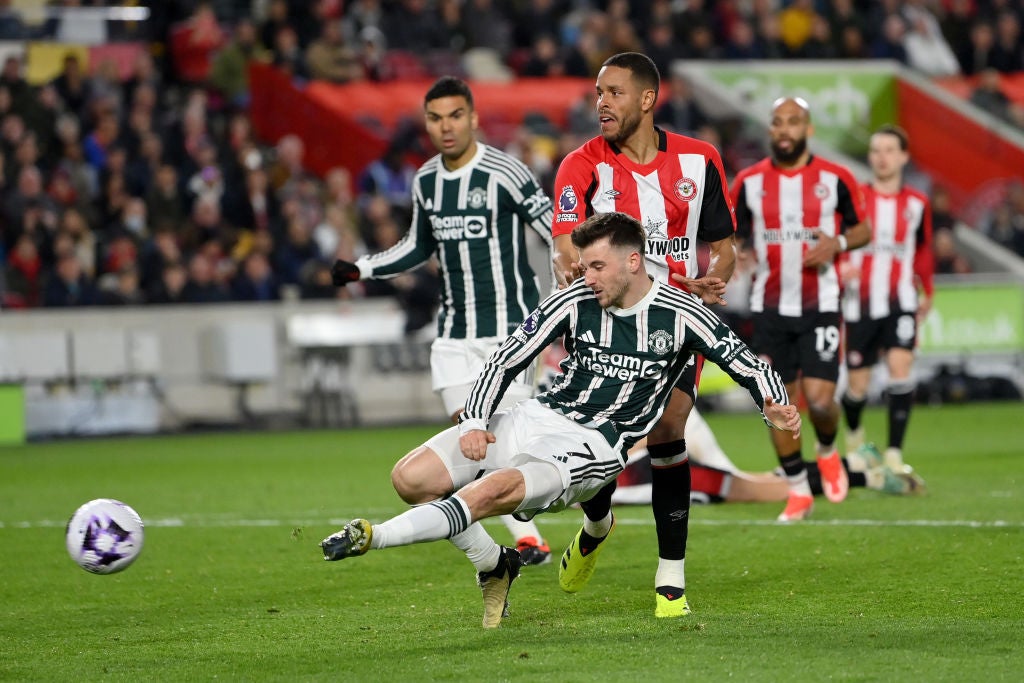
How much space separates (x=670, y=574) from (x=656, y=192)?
5.35 ft

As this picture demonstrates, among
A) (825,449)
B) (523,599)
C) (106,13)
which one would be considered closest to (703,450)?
(825,449)

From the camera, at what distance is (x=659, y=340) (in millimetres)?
6242

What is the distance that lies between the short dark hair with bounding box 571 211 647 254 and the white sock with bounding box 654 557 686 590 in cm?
133

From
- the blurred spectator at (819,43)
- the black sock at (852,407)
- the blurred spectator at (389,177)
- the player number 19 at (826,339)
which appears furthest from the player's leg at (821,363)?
the blurred spectator at (819,43)

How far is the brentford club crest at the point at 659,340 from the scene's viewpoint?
6.24 meters

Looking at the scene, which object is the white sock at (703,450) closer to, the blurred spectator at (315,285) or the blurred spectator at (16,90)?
the blurred spectator at (315,285)

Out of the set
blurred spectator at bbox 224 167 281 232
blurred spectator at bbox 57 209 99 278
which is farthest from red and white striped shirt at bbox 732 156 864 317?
blurred spectator at bbox 224 167 281 232

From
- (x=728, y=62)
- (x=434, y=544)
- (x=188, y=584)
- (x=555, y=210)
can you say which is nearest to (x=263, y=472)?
(x=434, y=544)

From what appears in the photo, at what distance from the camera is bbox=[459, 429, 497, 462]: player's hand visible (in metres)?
5.88

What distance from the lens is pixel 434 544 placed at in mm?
9219

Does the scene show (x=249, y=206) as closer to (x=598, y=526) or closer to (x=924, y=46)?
(x=924, y=46)

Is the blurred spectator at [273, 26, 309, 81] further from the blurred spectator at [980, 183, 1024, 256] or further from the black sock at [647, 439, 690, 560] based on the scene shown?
the black sock at [647, 439, 690, 560]

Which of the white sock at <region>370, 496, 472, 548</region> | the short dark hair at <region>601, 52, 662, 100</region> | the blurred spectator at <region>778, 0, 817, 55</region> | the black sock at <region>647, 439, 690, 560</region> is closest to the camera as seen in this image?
Result: the white sock at <region>370, 496, 472, 548</region>

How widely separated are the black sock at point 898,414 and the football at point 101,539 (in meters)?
6.52
